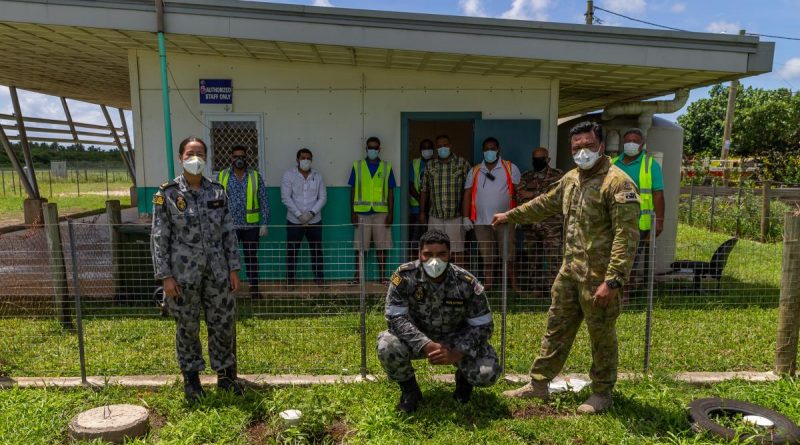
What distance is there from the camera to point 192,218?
11.2ft

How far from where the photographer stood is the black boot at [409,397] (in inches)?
132

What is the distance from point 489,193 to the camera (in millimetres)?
6047

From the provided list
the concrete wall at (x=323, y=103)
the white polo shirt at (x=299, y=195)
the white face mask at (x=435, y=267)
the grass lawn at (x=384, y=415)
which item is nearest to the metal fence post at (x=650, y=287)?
the grass lawn at (x=384, y=415)

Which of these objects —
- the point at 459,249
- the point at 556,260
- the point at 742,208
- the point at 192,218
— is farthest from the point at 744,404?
the point at 742,208

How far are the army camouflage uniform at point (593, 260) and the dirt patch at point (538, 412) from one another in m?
0.20

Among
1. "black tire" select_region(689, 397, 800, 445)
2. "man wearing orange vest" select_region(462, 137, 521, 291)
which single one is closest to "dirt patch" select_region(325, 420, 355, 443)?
"black tire" select_region(689, 397, 800, 445)

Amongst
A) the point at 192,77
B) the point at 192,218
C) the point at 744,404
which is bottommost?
the point at 744,404

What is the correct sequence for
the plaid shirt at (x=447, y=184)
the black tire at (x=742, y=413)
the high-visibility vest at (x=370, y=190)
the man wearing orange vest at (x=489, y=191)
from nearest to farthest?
the black tire at (x=742, y=413) → the man wearing orange vest at (x=489, y=191) → the plaid shirt at (x=447, y=184) → the high-visibility vest at (x=370, y=190)

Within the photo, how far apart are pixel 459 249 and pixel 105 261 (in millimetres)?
4078

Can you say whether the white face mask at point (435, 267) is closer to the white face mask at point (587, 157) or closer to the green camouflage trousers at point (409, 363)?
the green camouflage trousers at point (409, 363)

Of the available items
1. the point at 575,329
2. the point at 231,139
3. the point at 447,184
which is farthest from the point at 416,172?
the point at 575,329

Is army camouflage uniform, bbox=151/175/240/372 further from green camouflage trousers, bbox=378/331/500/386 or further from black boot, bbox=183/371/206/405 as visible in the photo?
green camouflage trousers, bbox=378/331/500/386

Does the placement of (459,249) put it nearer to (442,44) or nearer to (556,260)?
(556,260)

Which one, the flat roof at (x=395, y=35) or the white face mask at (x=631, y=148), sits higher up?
the flat roof at (x=395, y=35)
